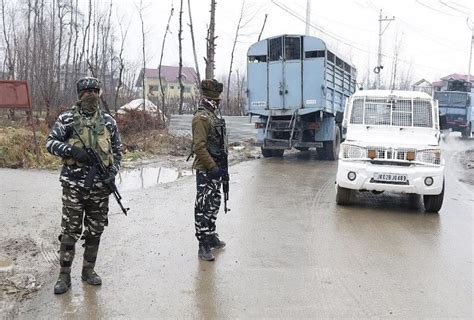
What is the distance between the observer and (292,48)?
47.9ft

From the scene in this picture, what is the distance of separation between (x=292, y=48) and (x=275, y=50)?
0.54 m

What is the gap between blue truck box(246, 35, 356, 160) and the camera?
47.2 ft

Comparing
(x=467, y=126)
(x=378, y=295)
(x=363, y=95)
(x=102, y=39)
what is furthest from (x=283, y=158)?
(x=102, y=39)

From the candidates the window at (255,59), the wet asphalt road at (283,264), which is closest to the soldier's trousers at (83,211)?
the wet asphalt road at (283,264)

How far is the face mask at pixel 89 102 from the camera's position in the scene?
4.38m

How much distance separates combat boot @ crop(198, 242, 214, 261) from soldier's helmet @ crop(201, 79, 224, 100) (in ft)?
5.29

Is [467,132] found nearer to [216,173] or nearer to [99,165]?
[216,173]

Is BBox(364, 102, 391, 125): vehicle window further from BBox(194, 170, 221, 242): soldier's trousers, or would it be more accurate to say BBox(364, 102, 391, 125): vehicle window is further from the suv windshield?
BBox(194, 170, 221, 242): soldier's trousers

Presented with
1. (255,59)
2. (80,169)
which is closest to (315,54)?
(255,59)

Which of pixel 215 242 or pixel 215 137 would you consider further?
pixel 215 242

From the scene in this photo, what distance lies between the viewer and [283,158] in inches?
634

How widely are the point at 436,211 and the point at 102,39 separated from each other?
1480 inches

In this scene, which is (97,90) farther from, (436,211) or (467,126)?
(467,126)

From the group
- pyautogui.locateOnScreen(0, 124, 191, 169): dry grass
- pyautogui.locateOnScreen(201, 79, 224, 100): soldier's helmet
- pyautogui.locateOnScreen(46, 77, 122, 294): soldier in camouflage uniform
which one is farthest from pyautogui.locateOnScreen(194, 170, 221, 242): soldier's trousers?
pyautogui.locateOnScreen(0, 124, 191, 169): dry grass
